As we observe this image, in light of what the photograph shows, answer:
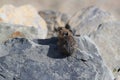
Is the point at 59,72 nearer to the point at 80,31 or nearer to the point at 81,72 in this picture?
the point at 81,72

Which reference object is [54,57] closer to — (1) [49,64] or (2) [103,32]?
(1) [49,64]

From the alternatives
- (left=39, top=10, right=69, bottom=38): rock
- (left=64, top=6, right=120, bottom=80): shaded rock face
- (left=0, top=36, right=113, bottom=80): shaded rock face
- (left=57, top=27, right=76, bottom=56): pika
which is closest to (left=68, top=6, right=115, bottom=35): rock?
(left=64, top=6, right=120, bottom=80): shaded rock face

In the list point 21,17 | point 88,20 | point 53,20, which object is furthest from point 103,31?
point 53,20

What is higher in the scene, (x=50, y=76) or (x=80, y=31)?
(x=80, y=31)

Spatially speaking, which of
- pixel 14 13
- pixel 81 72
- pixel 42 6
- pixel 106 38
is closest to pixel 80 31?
pixel 106 38

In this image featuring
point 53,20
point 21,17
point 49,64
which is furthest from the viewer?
point 53,20

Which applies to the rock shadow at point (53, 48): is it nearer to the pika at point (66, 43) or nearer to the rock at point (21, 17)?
the pika at point (66, 43)

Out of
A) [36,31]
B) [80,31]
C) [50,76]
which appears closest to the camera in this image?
[50,76]
